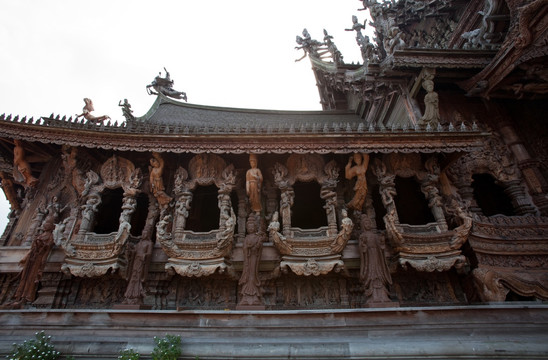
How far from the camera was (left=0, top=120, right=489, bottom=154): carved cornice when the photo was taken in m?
6.82

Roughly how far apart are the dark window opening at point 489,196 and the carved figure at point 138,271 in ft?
32.5

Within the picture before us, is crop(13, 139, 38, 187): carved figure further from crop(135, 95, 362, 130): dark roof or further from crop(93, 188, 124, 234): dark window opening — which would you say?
crop(135, 95, 362, 130): dark roof

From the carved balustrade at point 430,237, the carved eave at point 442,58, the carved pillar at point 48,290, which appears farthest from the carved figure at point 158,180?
the carved eave at point 442,58

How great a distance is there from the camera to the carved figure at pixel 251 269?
612cm

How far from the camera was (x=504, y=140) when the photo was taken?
29.5ft

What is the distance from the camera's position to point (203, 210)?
10.1m

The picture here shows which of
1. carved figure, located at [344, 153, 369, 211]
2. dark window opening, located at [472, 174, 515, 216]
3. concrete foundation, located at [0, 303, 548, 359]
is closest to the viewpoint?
concrete foundation, located at [0, 303, 548, 359]

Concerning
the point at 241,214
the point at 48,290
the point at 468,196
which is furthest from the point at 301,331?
the point at 48,290

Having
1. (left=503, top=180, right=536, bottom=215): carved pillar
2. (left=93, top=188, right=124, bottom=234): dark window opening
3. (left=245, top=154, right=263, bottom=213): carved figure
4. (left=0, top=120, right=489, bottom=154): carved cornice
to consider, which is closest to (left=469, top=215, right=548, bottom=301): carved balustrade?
(left=503, top=180, right=536, bottom=215): carved pillar

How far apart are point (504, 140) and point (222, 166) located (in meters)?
8.26

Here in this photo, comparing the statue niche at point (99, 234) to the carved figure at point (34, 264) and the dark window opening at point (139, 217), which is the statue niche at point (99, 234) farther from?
the dark window opening at point (139, 217)

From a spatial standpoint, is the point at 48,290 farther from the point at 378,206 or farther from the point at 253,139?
the point at 378,206

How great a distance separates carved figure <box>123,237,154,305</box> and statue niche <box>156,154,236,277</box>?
0.43 meters

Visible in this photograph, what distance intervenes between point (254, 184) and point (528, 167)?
763 cm
